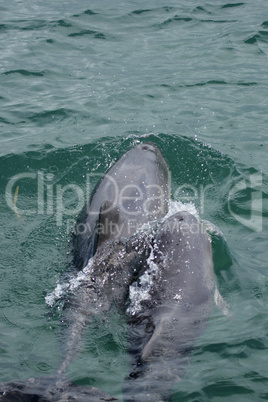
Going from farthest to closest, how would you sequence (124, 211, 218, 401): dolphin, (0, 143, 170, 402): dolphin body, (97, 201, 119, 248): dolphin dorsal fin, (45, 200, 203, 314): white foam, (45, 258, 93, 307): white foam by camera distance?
(97, 201, 119, 248): dolphin dorsal fin
(45, 258, 93, 307): white foam
(45, 200, 203, 314): white foam
(124, 211, 218, 401): dolphin
(0, 143, 170, 402): dolphin body

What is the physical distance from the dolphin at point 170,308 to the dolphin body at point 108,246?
38 cm

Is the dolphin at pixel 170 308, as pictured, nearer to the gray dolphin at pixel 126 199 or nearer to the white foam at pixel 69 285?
the gray dolphin at pixel 126 199

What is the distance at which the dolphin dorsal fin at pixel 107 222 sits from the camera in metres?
8.22

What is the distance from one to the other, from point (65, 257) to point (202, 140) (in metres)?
4.93

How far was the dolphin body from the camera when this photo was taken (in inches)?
237

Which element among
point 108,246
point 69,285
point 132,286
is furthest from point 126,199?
point 69,285

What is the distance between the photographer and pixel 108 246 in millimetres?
8289

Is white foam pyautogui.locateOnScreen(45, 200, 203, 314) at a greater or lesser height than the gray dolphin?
lesser

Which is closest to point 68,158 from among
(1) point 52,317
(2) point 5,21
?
(1) point 52,317

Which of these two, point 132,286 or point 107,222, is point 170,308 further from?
point 107,222

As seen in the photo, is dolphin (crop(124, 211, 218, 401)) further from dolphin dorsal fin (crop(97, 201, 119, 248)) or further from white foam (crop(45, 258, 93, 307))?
white foam (crop(45, 258, 93, 307))

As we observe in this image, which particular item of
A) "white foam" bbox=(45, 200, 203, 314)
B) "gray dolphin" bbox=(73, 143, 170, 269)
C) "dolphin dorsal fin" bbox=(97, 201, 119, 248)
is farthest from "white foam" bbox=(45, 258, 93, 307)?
"dolphin dorsal fin" bbox=(97, 201, 119, 248)

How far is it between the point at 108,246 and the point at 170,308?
1.56 m

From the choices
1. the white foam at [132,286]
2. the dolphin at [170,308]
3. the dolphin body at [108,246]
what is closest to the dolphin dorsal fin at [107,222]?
the dolphin body at [108,246]
